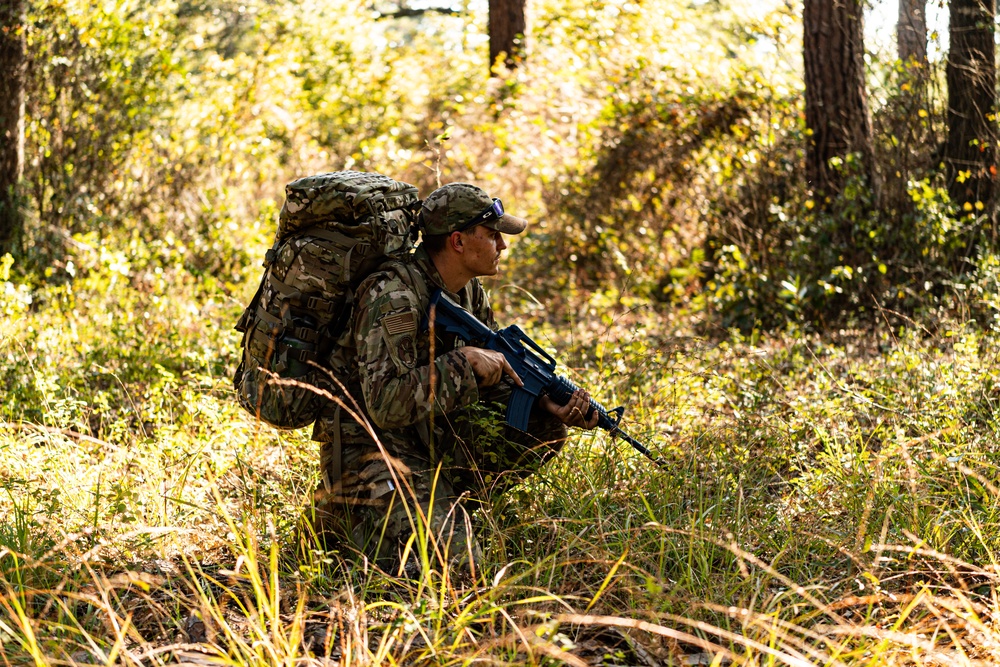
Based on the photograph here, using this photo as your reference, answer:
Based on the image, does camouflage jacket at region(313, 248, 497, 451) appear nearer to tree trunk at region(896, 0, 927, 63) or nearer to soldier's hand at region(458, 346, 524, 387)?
soldier's hand at region(458, 346, 524, 387)

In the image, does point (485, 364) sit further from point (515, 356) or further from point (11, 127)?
point (11, 127)

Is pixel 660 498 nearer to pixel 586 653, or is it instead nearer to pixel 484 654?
pixel 586 653

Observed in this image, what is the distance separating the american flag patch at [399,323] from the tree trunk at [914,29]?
5350mm

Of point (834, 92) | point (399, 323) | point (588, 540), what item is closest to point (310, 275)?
point (399, 323)

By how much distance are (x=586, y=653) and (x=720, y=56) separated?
778 centimetres

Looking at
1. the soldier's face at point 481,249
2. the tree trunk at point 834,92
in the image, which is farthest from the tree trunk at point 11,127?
the tree trunk at point 834,92

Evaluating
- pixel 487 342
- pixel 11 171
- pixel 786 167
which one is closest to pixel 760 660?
pixel 487 342

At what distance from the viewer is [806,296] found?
706 cm

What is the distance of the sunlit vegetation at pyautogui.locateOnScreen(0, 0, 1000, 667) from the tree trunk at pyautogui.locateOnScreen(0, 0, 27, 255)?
0.13 metres

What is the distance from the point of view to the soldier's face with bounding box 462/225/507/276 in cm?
363

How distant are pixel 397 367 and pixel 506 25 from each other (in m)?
9.09

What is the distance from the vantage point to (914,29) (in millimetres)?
7234

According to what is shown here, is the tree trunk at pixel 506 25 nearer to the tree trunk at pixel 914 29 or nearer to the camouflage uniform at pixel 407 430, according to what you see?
the tree trunk at pixel 914 29

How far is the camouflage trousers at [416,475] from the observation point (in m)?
3.42
